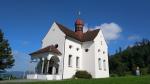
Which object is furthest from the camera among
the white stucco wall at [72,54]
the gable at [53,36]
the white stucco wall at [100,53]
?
the white stucco wall at [100,53]

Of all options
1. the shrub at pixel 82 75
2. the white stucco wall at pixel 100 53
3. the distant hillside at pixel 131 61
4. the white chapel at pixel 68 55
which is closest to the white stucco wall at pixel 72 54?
the white chapel at pixel 68 55

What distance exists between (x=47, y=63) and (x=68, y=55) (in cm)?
381

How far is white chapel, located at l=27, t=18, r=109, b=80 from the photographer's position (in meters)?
33.6

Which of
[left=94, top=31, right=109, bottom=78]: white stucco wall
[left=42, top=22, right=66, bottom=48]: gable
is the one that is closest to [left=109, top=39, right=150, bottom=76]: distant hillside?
[left=94, top=31, right=109, bottom=78]: white stucco wall

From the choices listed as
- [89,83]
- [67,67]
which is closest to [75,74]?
[67,67]

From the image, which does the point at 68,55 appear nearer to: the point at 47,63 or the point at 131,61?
the point at 47,63

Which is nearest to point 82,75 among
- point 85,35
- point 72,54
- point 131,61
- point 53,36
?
point 72,54

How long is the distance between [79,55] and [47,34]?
271 inches

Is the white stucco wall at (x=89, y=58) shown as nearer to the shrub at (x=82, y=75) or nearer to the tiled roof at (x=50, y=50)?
the shrub at (x=82, y=75)

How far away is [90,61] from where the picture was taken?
3759 cm

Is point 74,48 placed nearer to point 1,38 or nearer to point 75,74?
point 75,74

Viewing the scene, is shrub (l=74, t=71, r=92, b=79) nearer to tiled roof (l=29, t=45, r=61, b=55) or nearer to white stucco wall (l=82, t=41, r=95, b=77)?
white stucco wall (l=82, t=41, r=95, b=77)

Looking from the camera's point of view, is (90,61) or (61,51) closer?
(61,51)

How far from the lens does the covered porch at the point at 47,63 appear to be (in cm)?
3222
